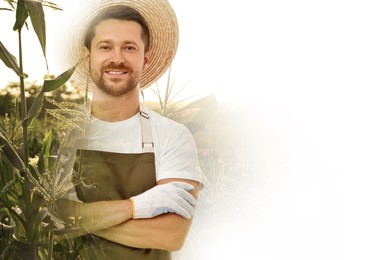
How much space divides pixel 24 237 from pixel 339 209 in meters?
1.42

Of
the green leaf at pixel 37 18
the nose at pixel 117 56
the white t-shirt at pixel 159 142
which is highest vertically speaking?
the green leaf at pixel 37 18

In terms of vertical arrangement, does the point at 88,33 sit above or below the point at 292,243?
above

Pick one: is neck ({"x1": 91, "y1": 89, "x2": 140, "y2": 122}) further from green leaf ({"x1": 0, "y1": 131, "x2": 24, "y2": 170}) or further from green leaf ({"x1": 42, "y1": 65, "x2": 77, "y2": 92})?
green leaf ({"x1": 0, "y1": 131, "x2": 24, "y2": 170})

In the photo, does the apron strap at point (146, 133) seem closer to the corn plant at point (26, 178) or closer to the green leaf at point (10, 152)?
the corn plant at point (26, 178)

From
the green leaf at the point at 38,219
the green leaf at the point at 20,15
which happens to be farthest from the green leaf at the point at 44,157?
the green leaf at the point at 20,15

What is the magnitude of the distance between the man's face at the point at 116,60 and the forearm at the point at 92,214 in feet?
1.00

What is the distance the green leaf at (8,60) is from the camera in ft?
6.24

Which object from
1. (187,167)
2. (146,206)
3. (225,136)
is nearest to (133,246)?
(146,206)

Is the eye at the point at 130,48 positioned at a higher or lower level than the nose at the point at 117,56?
higher

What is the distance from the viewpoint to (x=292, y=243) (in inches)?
112

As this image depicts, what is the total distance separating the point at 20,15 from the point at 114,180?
0.51m

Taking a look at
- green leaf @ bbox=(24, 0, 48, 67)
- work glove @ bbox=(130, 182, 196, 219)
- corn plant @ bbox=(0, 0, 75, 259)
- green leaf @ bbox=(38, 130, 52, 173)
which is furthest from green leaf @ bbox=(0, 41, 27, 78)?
work glove @ bbox=(130, 182, 196, 219)

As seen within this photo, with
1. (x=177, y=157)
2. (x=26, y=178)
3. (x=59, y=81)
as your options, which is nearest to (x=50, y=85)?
(x=59, y=81)

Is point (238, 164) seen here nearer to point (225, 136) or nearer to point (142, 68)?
point (225, 136)
